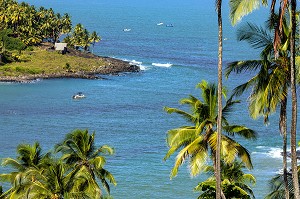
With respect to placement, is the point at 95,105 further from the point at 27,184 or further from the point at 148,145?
the point at 27,184

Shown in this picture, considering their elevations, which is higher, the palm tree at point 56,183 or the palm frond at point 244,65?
the palm frond at point 244,65

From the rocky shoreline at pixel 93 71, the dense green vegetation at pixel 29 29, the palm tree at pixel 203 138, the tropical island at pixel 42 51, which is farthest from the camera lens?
the dense green vegetation at pixel 29 29

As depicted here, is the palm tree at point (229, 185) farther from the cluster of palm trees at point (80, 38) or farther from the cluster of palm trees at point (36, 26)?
the cluster of palm trees at point (80, 38)

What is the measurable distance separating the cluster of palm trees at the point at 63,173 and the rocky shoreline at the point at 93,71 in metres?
89.0

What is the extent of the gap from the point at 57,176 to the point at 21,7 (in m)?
138

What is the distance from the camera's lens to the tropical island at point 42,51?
13543cm

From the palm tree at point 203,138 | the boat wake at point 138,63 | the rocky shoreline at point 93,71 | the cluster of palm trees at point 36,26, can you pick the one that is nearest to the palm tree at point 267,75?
the palm tree at point 203,138

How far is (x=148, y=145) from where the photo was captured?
86.8m

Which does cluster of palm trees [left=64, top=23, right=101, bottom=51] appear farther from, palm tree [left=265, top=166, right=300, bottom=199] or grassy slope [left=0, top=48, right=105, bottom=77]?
palm tree [left=265, top=166, right=300, bottom=199]

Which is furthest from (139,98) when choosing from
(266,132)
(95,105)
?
(266,132)

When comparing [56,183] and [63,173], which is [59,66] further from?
[56,183]

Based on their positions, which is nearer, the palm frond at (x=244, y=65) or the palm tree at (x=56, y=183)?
the palm frond at (x=244, y=65)

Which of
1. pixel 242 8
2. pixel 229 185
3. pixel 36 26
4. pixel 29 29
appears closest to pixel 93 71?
pixel 29 29

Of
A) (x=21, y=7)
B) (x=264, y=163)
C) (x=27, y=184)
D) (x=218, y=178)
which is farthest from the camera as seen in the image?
(x=21, y=7)
